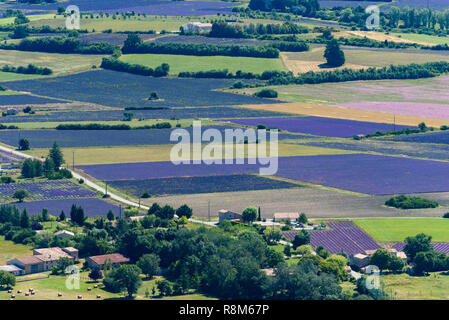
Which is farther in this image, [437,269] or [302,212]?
[302,212]

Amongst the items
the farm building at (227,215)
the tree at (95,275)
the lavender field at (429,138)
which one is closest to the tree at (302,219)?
the farm building at (227,215)

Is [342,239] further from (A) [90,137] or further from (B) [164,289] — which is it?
(A) [90,137]

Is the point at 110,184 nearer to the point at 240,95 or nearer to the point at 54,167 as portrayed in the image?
the point at 54,167

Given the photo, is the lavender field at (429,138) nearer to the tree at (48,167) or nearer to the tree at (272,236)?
the tree at (48,167)

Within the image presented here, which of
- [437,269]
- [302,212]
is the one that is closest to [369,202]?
[302,212]

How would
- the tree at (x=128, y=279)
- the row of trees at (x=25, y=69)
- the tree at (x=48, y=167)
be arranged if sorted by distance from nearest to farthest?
1. the tree at (x=128, y=279)
2. the tree at (x=48, y=167)
3. the row of trees at (x=25, y=69)

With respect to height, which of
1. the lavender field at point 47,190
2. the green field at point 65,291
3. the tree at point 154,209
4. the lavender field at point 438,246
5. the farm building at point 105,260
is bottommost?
the green field at point 65,291

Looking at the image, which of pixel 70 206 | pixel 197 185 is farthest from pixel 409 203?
pixel 70 206
